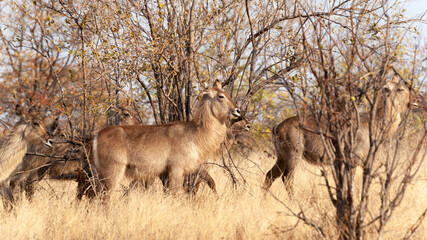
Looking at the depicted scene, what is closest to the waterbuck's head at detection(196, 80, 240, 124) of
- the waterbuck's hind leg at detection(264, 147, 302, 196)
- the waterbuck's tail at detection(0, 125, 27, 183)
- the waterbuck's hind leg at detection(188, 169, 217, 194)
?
the waterbuck's hind leg at detection(188, 169, 217, 194)

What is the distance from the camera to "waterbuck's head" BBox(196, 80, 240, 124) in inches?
276

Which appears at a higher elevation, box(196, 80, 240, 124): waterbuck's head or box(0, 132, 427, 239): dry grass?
box(196, 80, 240, 124): waterbuck's head

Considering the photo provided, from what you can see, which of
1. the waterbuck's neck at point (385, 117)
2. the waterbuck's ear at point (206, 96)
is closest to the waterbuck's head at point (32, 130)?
the waterbuck's ear at point (206, 96)

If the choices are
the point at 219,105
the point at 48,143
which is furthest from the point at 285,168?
the point at 48,143

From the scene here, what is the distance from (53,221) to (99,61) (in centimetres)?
279

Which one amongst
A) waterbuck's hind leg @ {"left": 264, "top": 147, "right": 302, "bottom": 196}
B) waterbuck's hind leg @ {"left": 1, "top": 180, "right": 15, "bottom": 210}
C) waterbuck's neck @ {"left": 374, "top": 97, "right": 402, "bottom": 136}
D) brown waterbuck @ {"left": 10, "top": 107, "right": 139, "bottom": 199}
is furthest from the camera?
waterbuck's hind leg @ {"left": 264, "top": 147, "right": 302, "bottom": 196}

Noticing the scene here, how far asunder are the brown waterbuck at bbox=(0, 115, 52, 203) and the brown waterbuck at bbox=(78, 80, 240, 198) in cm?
100

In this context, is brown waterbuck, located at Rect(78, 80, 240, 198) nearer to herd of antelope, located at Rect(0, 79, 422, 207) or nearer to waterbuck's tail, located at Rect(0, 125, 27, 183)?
herd of antelope, located at Rect(0, 79, 422, 207)

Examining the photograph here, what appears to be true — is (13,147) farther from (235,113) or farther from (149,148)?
(235,113)

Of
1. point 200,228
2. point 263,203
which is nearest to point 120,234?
point 200,228

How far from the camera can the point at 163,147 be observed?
6.77 m

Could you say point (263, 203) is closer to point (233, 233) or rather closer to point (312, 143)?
point (233, 233)

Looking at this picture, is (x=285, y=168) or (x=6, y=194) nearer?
(x=6, y=194)

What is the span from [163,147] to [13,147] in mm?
2223
